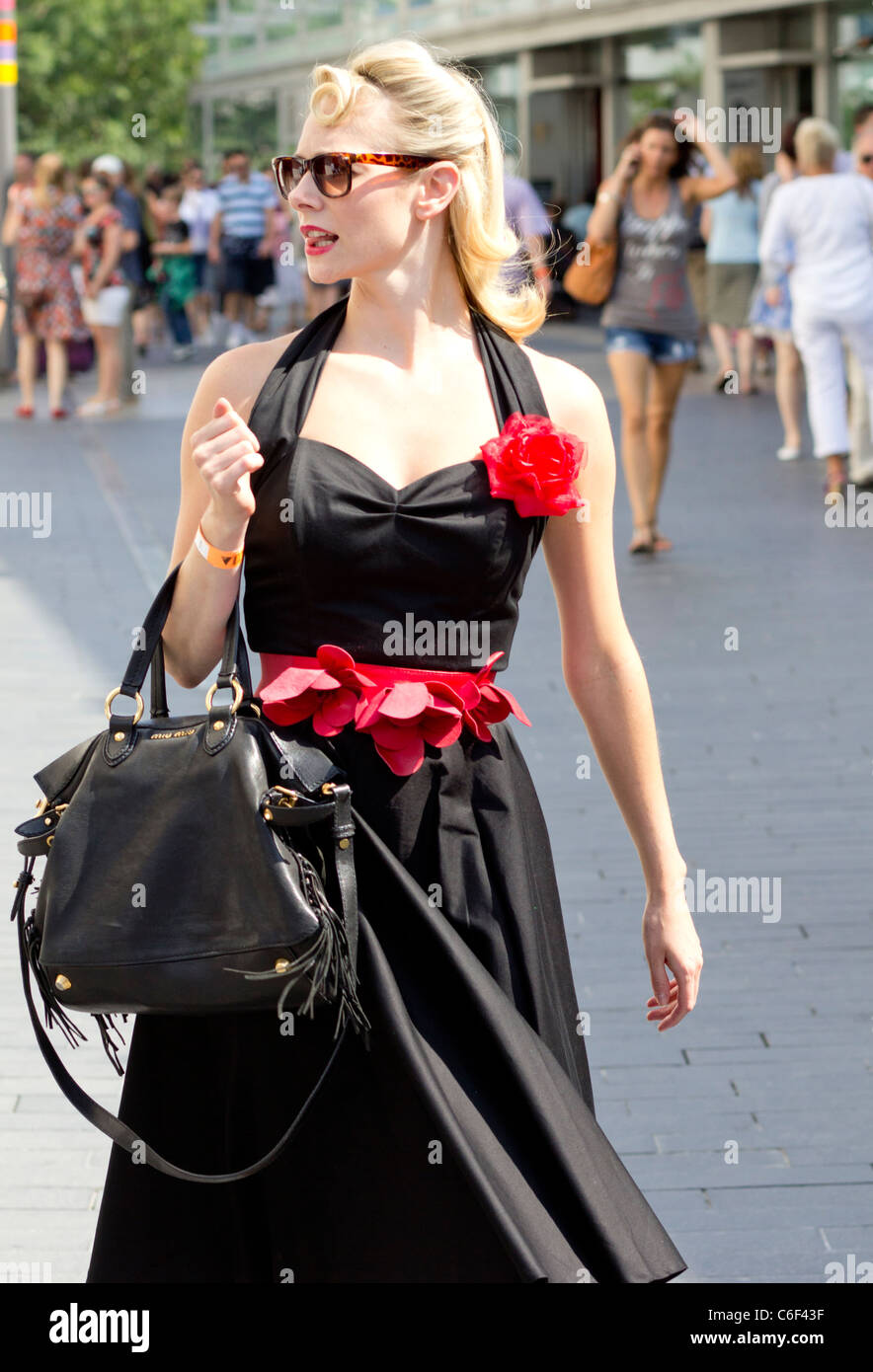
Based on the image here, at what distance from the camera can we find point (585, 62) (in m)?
32.9

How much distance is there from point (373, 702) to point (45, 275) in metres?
15.0

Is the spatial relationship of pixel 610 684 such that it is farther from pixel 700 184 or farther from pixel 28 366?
pixel 28 366

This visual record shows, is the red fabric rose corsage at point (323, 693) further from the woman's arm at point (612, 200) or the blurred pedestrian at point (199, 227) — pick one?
the blurred pedestrian at point (199, 227)

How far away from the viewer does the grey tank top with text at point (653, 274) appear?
9.77 m

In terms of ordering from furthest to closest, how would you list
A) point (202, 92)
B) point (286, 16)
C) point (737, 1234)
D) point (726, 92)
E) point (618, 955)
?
point (202, 92), point (286, 16), point (726, 92), point (618, 955), point (737, 1234)

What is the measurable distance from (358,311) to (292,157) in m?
0.21

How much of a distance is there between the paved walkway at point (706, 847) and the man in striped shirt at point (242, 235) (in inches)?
378

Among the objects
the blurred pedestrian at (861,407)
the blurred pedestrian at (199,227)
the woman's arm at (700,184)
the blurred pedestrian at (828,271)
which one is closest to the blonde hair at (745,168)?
the blurred pedestrian at (861,407)

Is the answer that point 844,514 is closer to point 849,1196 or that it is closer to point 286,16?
point 849,1196

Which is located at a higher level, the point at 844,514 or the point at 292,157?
the point at 292,157

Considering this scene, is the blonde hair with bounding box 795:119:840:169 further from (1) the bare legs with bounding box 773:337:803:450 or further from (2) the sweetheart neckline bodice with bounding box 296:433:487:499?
(2) the sweetheart neckline bodice with bounding box 296:433:487:499
